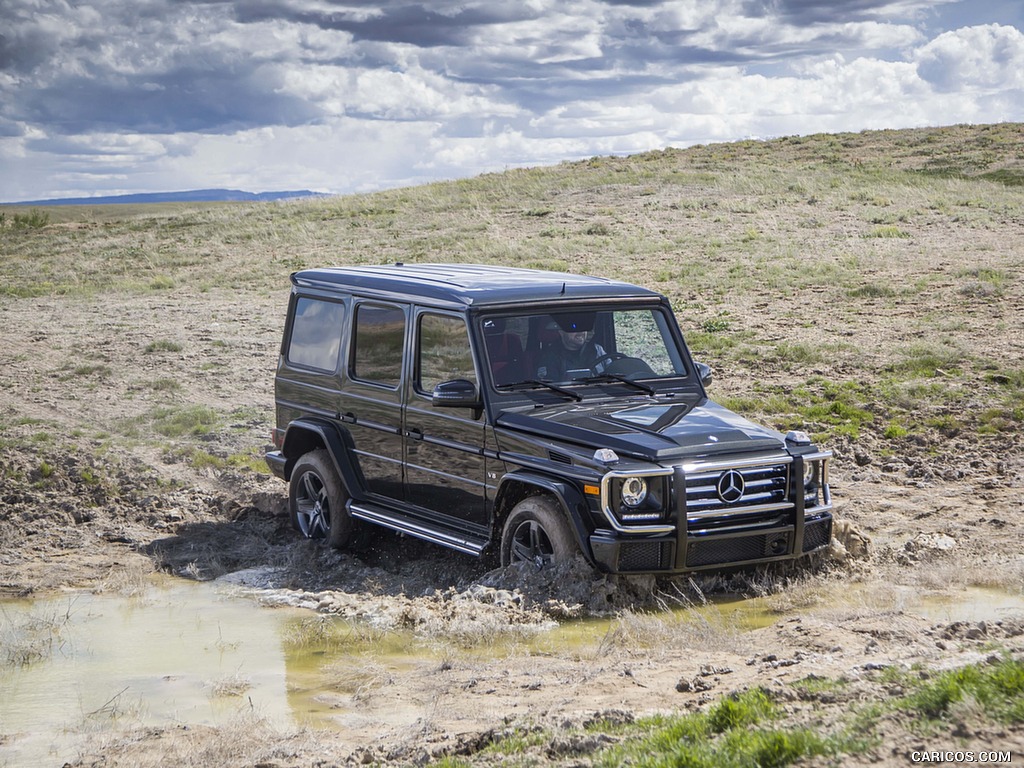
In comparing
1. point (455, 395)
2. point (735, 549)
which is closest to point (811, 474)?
point (735, 549)

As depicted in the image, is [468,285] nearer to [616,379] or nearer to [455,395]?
[455,395]

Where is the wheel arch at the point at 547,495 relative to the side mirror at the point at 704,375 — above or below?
below

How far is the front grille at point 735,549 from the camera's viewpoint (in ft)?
22.2

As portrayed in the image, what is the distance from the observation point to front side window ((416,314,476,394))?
25.2ft

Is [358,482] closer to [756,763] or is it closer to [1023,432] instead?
[756,763]

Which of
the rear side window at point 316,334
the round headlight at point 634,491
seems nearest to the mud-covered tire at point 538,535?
the round headlight at point 634,491

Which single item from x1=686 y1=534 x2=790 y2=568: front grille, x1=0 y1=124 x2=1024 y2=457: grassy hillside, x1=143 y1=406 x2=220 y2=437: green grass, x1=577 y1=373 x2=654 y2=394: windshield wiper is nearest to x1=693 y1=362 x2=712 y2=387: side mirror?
x1=577 y1=373 x2=654 y2=394: windshield wiper

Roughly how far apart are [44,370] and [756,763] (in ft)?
45.4

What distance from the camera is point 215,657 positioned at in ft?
22.9

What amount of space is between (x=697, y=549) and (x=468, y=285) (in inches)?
94.6

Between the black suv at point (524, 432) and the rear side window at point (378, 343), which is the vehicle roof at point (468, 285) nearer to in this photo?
the black suv at point (524, 432)

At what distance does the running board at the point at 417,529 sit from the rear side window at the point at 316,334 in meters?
1.12

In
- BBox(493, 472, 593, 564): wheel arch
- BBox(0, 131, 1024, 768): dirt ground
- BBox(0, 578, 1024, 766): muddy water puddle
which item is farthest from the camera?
BBox(493, 472, 593, 564): wheel arch

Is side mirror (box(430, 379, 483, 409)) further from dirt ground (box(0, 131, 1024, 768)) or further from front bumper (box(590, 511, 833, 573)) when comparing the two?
front bumper (box(590, 511, 833, 573))
